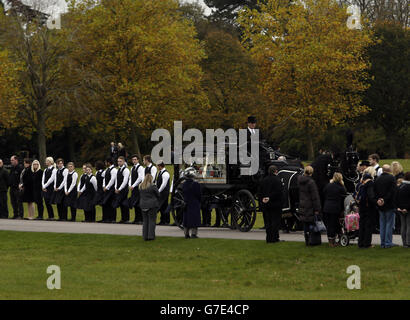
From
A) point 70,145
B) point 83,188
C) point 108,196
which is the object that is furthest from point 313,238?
point 70,145

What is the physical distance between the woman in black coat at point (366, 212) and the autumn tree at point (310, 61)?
32529 millimetres

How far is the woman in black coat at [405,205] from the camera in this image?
17031 millimetres

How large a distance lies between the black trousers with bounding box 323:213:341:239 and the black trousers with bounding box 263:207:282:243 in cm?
123

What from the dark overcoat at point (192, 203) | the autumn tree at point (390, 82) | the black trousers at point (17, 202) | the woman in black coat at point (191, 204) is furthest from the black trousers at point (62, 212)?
the autumn tree at point (390, 82)

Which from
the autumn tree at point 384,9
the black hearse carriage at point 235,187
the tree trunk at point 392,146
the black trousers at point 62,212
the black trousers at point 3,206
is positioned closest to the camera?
the black hearse carriage at point 235,187

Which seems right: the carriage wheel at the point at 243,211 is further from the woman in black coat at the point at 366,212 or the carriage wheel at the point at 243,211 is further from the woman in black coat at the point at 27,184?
the woman in black coat at the point at 27,184

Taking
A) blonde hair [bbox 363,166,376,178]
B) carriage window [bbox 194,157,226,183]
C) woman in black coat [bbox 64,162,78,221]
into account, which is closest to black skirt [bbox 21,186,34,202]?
woman in black coat [bbox 64,162,78,221]

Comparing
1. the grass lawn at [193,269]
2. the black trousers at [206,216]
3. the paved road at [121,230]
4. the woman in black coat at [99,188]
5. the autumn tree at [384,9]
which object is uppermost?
the autumn tree at [384,9]

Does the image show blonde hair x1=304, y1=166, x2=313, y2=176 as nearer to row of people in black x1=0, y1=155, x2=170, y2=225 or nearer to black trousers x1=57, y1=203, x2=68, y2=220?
row of people in black x1=0, y1=155, x2=170, y2=225

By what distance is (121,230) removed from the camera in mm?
22141

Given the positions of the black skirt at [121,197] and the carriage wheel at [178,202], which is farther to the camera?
the black skirt at [121,197]

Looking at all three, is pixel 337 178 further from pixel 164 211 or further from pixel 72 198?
pixel 72 198

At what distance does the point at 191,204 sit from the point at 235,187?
1.45 m

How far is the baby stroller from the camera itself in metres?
17.5
